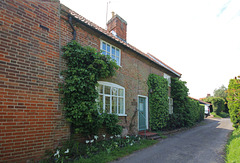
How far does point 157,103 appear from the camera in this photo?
9.73 metres

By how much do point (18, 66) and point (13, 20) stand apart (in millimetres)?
1314

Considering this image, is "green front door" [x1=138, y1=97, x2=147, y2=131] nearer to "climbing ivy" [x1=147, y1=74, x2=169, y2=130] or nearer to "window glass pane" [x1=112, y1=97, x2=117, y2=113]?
"climbing ivy" [x1=147, y1=74, x2=169, y2=130]

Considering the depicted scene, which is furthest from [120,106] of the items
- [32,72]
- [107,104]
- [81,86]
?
[32,72]

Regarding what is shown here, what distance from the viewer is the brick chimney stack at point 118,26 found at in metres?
9.91

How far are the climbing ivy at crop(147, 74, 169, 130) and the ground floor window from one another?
10.3 feet

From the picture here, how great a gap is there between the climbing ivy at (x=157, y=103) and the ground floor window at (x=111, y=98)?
123 inches

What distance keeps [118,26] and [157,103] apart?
6.35 meters

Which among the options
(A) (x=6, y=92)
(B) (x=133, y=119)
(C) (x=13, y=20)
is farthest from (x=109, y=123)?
(C) (x=13, y=20)

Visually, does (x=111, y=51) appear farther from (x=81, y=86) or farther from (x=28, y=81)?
(x=28, y=81)

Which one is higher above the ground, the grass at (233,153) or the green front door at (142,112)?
the green front door at (142,112)

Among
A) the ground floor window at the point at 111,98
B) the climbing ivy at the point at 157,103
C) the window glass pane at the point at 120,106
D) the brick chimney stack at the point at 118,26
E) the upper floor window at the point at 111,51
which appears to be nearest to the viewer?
the ground floor window at the point at 111,98

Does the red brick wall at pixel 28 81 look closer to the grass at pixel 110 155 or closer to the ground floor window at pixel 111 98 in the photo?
the grass at pixel 110 155

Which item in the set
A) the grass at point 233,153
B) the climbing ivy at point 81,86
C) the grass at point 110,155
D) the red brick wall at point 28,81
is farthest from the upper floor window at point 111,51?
the grass at point 233,153

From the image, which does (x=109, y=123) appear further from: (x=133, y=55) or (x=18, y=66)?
(x=133, y=55)
